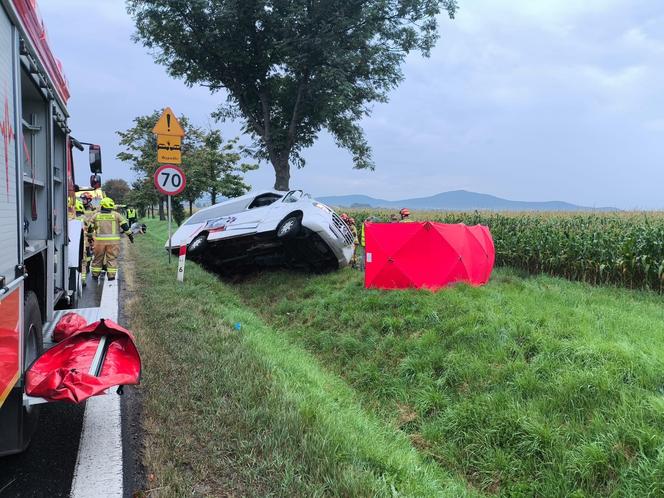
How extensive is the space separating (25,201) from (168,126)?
748 centimetres

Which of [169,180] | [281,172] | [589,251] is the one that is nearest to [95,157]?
[169,180]

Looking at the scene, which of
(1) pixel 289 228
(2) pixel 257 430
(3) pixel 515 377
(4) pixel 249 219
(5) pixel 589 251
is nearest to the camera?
(2) pixel 257 430

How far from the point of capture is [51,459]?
3.11 metres

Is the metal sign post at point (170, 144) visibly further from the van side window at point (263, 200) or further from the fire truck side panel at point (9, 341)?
the fire truck side panel at point (9, 341)

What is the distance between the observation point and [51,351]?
3277mm

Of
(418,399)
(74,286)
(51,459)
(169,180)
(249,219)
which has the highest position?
(169,180)

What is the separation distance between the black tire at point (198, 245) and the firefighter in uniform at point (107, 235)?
143 cm

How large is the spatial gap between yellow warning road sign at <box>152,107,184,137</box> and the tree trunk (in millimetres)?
9973

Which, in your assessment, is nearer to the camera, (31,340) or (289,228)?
(31,340)

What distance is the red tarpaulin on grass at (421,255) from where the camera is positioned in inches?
305

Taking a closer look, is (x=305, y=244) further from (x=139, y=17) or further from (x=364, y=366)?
(x=139, y=17)

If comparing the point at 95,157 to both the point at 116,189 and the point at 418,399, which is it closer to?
the point at 418,399

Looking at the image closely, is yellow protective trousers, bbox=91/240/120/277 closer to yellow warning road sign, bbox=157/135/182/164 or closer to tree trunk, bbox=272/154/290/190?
yellow warning road sign, bbox=157/135/182/164

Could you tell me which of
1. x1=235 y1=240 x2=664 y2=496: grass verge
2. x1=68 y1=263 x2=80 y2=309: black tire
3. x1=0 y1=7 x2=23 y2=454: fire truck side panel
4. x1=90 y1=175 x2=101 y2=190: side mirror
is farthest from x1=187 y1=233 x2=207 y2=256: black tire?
x1=0 y1=7 x2=23 y2=454: fire truck side panel
